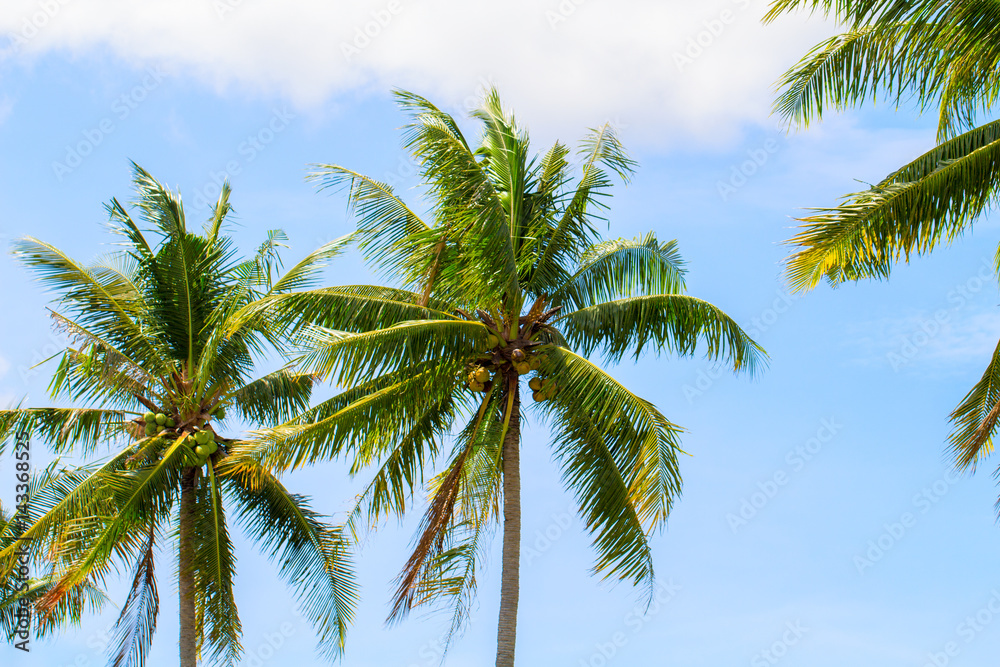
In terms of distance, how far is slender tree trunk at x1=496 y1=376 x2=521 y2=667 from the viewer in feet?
49.1

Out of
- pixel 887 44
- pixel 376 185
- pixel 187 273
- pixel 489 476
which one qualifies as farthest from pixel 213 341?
pixel 887 44

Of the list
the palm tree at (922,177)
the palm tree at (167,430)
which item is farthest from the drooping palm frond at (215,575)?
the palm tree at (922,177)

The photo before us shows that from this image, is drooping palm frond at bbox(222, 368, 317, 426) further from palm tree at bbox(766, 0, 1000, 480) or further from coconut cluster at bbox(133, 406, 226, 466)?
palm tree at bbox(766, 0, 1000, 480)

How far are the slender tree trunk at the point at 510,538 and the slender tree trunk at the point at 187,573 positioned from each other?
5556 mm

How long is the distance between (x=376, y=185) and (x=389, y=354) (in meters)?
3.67

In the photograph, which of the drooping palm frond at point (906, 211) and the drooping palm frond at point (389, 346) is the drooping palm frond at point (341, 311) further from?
the drooping palm frond at point (906, 211)

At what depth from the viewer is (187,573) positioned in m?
17.8

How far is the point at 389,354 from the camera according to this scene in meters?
14.9

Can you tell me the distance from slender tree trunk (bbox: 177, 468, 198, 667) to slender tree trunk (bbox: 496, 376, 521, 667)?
556 cm

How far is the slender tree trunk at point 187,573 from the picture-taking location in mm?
17562

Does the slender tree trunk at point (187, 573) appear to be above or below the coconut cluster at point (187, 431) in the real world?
below

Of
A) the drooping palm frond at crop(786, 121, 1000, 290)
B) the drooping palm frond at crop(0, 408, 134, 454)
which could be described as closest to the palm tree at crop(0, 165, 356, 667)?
the drooping palm frond at crop(0, 408, 134, 454)

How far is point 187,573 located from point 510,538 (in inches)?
225

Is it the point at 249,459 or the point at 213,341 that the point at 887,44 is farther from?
the point at 213,341
